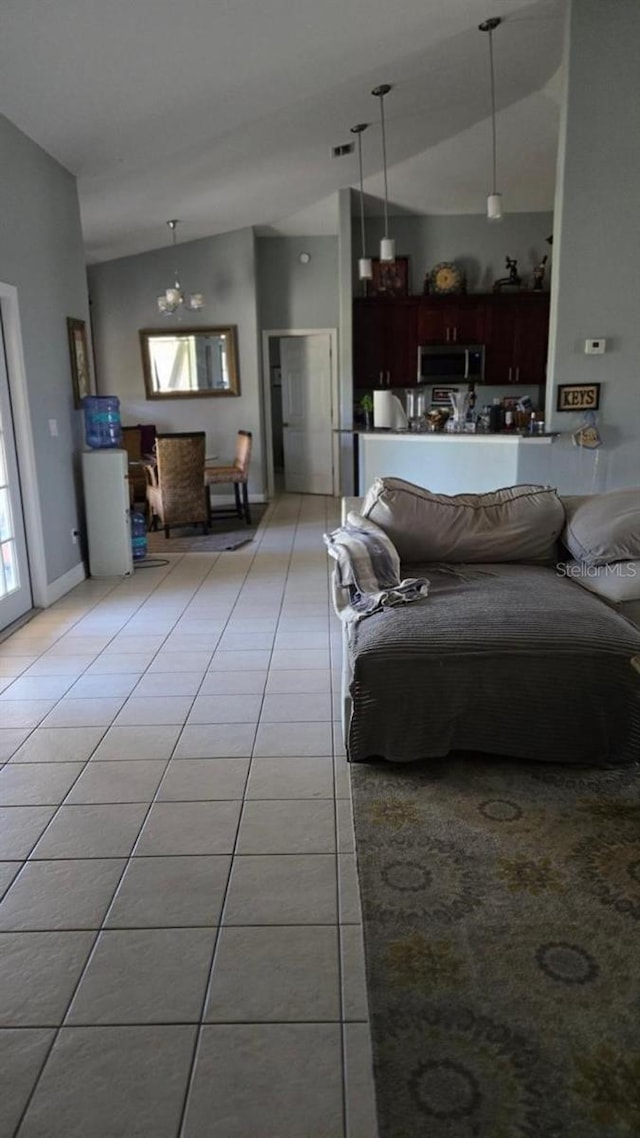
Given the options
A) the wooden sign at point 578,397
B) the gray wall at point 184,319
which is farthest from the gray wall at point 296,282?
the wooden sign at point 578,397

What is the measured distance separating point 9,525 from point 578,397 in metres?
3.86

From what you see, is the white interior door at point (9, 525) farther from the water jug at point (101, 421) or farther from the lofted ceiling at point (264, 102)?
the lofted ceiling at point (264, 102)

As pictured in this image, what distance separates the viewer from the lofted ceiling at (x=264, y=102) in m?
3.60

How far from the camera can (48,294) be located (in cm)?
498

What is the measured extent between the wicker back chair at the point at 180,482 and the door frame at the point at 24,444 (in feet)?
7.03

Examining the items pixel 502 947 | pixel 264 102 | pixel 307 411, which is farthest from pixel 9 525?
pixel 307 411

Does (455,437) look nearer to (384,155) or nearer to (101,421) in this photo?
(101,421)

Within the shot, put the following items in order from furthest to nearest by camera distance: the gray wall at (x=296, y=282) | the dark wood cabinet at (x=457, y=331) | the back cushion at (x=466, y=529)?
the gray wall at (x=296, y=282)
the dark wood cabinet at (x=457, y=331)
the back cushion at (x=466, y=529)

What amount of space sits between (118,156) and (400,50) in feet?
6.46

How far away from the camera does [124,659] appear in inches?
152

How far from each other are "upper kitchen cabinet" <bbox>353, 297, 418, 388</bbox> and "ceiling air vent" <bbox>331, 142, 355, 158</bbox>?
6.60 feet

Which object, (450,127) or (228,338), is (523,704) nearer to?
(450,127)

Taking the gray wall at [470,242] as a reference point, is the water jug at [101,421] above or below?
below

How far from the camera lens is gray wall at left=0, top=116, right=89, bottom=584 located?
14.4ft
